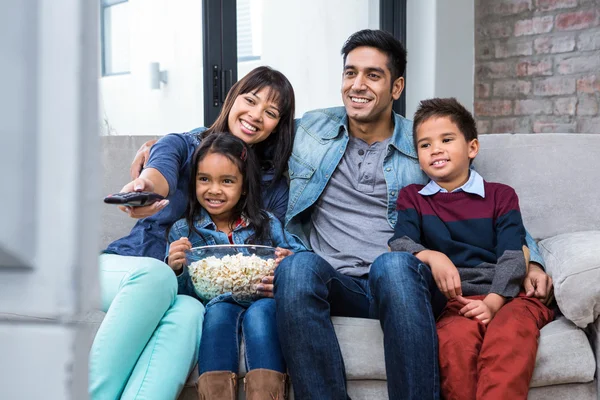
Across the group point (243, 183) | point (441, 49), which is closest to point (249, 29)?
point (441, 49)

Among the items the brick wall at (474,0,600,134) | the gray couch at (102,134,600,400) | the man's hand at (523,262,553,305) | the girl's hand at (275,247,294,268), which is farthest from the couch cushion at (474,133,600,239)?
the brick wall at (474,0,600,134)

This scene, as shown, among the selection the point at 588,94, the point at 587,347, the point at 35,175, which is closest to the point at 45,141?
the point at 35,175

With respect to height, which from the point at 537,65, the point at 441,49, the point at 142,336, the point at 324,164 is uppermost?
the point at 441,49

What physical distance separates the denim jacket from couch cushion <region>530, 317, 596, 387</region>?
0.53 metres

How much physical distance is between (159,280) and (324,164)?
2.15 feet

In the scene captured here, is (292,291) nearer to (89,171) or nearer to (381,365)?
(381,365)

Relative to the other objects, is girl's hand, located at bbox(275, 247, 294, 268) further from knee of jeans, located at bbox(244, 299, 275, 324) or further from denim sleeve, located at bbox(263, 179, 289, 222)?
denim sleeve, located at bbox(263, 179, 289, 222)

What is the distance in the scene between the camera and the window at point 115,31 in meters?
2.89

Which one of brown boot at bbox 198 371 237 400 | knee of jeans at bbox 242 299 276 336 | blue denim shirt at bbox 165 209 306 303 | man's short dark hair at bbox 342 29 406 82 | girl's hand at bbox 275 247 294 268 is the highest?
Answer: man's short dark hair at bbox 342 29 406 82

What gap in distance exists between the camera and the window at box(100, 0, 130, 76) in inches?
114

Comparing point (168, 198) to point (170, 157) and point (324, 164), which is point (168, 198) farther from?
point (324, 164)

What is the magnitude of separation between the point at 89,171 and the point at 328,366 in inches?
45.1

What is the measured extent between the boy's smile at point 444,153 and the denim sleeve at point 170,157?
0.63 metres

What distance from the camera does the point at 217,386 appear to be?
139 cm
